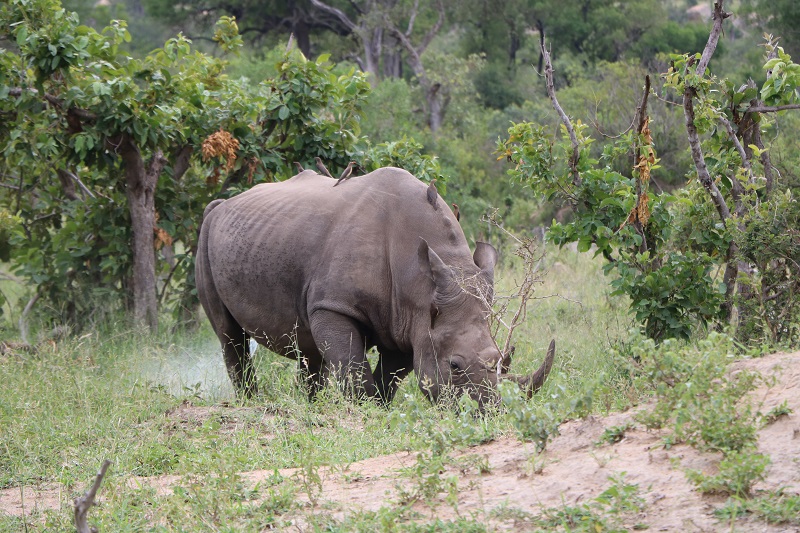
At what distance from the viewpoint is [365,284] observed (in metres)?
7.00

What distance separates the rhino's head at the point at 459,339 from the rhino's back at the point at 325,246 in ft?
0.79

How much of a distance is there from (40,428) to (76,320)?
452cm

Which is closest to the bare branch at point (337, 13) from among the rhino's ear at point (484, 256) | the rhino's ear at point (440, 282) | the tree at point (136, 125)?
the tree at point (136, 125)

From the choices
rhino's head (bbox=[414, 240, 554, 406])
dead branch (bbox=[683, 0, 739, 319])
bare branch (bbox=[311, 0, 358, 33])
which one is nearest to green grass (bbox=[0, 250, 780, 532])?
rhino's head (bbox=[414, 240, 554, 406])

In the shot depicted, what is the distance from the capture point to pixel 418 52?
1145 inches

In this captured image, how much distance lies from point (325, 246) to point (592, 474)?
341 centimetres

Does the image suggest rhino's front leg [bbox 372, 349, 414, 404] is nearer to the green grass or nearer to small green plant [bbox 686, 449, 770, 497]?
the green grass

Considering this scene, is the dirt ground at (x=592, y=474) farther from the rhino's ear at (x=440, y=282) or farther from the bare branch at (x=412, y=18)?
the bare branch at (x=412, y=18)

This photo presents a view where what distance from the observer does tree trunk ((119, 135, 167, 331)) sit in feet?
32.1

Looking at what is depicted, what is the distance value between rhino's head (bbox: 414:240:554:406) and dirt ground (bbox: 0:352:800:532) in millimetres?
→ 1335

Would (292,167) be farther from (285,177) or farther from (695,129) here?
(695,129)

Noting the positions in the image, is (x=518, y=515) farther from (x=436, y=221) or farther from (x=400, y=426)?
(x=436, y=221)

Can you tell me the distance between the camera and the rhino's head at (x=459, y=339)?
6.34 meters

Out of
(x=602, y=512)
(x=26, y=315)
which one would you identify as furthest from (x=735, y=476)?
(x=26, y=315)
